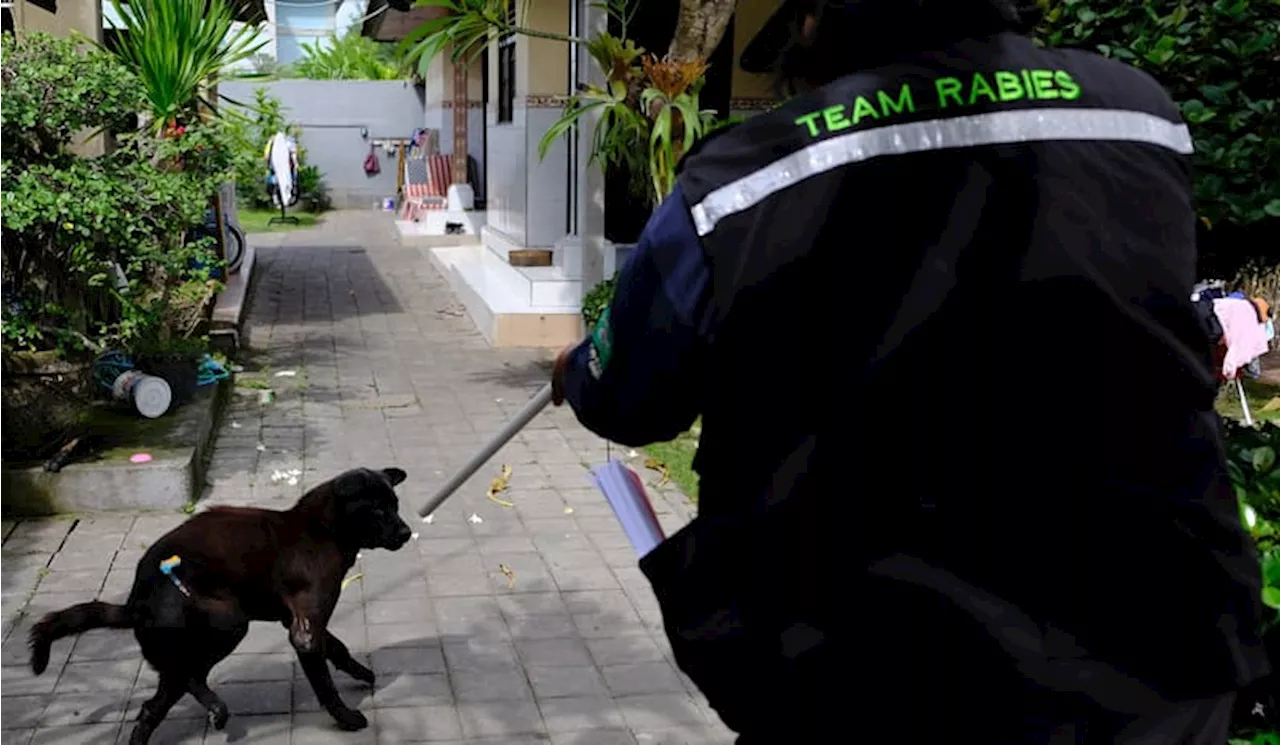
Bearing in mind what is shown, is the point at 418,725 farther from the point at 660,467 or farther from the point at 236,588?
the point at 660,467

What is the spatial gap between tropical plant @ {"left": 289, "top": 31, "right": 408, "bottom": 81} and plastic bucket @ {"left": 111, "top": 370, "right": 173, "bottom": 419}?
74.6ft

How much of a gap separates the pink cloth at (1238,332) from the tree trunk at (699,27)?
10.4ft

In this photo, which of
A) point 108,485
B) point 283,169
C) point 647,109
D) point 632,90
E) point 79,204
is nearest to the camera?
point 79,204

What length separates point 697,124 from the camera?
24.6 feet

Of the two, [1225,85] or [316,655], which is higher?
[1225,85]

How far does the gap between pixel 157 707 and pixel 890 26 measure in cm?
302

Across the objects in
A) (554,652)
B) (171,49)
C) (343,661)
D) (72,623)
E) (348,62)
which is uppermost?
(171,49)

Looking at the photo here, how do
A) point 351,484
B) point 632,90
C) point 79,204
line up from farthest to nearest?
point 632,90, point 79,204, point 351,484

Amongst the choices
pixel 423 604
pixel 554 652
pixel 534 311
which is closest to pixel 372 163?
pixel 534 311

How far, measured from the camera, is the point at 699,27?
7848 mm

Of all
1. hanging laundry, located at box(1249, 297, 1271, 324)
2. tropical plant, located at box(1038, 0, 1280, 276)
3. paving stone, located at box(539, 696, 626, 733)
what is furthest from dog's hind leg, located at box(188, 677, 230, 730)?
hanging laundry, located at box(1249, 297, 1271, 324)

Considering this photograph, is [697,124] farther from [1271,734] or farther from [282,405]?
[1271,734]

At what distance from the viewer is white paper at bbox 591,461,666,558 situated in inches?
83.3

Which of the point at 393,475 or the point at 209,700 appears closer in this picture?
the point at 209,700
